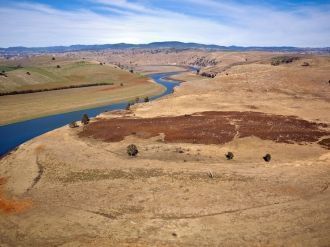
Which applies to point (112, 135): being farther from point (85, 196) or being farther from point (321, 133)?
point (321, 133)

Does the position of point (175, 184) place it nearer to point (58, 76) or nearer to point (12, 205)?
point (12, 205)

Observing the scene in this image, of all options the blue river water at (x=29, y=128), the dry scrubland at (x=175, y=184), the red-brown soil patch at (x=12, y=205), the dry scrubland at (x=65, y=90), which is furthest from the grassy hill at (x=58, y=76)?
the red-brown soil patch at (x=12, y=205)

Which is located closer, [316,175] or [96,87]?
[316,175]

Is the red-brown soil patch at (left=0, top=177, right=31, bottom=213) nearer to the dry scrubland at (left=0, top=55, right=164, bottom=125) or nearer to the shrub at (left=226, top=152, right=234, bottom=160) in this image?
the shrub at (left=226, top=152, right=234, bottom=160)

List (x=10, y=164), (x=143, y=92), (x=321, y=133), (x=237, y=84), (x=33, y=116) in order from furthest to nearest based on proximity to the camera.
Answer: (x=143, y=92)
(x=237, y=84)
(x=33, y=116)
(x=321, y=133)
(x=10, y=164)

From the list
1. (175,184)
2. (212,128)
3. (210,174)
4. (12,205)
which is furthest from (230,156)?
(12,205)

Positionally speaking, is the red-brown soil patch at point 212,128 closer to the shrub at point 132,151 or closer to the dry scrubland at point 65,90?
the shrub at point 132,151

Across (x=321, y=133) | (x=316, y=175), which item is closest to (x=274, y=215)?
(x=316, y=175)
